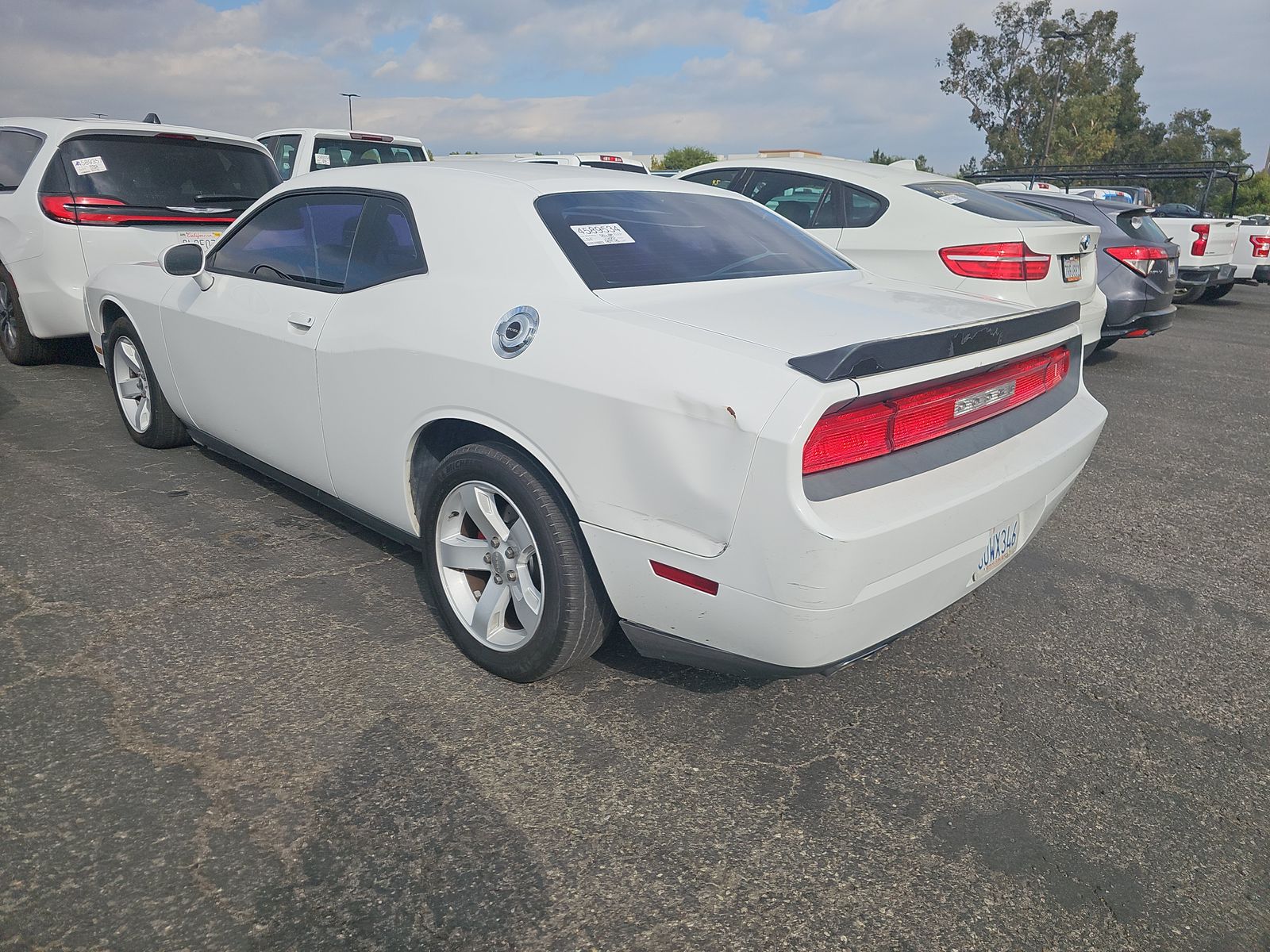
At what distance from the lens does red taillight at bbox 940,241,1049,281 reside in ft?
20.2

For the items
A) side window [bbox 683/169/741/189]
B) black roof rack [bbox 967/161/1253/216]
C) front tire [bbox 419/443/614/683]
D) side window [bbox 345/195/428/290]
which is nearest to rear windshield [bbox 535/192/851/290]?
side window [bbox 345/195/428/290]

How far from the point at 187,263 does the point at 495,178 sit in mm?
1739

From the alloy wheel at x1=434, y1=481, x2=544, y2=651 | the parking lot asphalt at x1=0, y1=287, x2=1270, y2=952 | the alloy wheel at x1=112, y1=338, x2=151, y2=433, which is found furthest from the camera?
the alloy wheel at x1=112, y1=338, x2=151, y2=433

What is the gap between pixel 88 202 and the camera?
21.0ft

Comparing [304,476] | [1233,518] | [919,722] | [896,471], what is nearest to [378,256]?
[304,476]

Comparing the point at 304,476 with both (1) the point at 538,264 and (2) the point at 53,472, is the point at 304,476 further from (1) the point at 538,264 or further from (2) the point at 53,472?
(2) the point at 53,472

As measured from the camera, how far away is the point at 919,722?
2.80m

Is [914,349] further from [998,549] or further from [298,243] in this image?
[298,243]

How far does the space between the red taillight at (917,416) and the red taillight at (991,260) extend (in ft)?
10.9

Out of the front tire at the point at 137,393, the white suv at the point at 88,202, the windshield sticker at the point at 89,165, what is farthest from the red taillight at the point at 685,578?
the windshield sticker at the point at 89,165

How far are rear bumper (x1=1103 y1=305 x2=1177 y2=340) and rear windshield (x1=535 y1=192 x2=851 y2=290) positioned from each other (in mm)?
5391

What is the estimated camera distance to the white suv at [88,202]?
6402 millimetres

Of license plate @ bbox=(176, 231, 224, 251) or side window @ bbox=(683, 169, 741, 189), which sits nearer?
license plate @ bbox=(176, 231, 224, 251)

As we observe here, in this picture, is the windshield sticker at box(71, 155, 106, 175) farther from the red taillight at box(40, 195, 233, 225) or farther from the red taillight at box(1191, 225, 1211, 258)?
the red taillight at box(1191, 225, 1211, 258)
